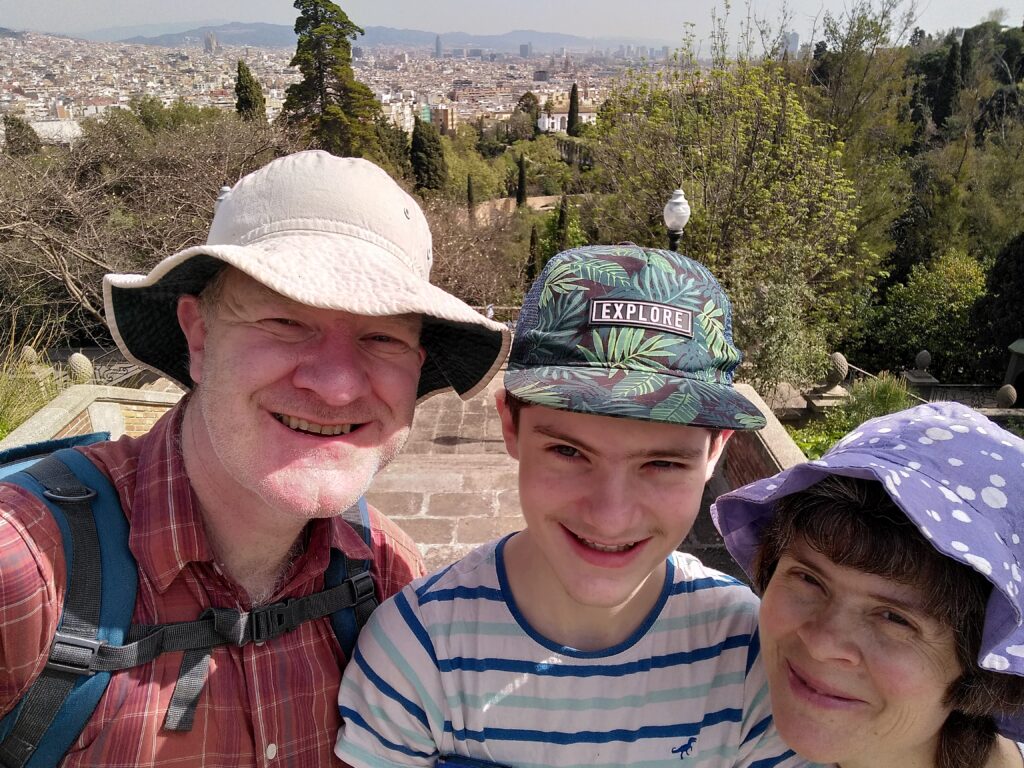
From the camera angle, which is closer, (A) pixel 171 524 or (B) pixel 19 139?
(A) pixel 171 524

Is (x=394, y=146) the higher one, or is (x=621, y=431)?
(x=621, y=431)

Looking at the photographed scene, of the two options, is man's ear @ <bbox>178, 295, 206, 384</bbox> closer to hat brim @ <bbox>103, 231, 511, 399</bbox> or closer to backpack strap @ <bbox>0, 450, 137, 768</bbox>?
hat brim @ <bbox>103, 231, 511, 399</bbox>

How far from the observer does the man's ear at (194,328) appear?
1.47m

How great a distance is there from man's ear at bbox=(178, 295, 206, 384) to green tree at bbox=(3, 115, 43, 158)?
1784 centimetres

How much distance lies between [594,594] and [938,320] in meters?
20.5

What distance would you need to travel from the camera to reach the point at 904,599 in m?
1.23

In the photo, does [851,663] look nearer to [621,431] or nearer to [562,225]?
[621,431]

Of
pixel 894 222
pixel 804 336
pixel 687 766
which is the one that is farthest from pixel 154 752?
pixel 894 222

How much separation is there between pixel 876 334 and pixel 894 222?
5.55 m

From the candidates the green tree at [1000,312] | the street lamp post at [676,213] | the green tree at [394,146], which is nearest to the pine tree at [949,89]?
the green tree at [1000,312]

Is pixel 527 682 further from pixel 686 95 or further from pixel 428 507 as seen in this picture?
pixel 686 95

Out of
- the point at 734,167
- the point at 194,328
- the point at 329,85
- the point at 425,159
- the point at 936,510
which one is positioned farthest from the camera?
the point at 425,159

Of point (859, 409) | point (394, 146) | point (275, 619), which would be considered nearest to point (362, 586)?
point (275, 619)

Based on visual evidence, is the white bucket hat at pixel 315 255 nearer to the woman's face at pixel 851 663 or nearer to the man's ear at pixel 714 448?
the man's ear at pixel 714 448
